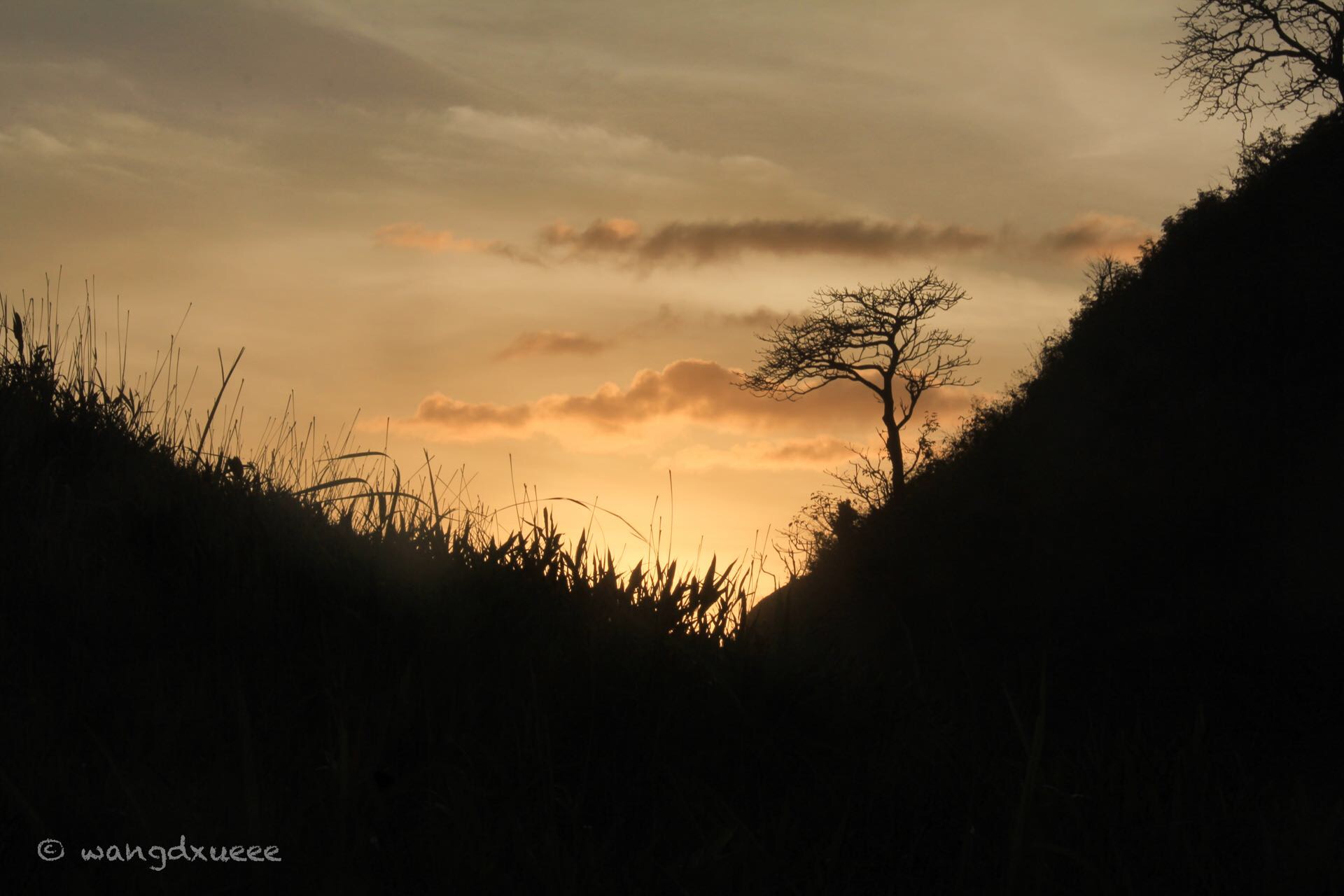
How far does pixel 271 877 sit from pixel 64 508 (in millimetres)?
2176

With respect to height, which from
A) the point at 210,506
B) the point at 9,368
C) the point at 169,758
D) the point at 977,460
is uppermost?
the point at 977,460

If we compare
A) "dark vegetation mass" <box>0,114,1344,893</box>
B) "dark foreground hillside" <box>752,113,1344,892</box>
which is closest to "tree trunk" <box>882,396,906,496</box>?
"dark foreground hillside" <box>752,113,1344,892</box>

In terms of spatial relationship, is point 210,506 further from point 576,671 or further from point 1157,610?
point 1157,610

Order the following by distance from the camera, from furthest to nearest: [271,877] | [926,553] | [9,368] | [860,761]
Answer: [926,553] → [9,368] → [860,761] → [271,877]

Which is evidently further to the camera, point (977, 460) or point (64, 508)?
point (977, 460)

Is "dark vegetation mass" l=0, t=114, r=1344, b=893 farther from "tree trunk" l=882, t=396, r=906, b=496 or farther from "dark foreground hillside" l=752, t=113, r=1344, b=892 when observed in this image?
"tree trunk" l=882, t=396, r=906, b=496

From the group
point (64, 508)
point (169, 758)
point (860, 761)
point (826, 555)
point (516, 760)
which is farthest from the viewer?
point (826, 555)

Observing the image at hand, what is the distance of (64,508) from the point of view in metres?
3.51

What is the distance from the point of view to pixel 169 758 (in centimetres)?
234

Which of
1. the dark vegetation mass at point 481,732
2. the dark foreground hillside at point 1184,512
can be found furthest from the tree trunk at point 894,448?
the dark vegetation mass at point 481,732

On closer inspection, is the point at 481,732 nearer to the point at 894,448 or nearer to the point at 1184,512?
the point at 1184,512

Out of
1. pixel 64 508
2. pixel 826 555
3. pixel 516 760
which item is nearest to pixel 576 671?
pixel 516 760

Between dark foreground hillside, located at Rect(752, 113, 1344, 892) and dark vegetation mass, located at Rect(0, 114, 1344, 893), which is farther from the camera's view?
dark foreground hillside, located at Rect(752, 113, 1344, 892)

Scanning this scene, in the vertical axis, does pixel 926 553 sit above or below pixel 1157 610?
above
